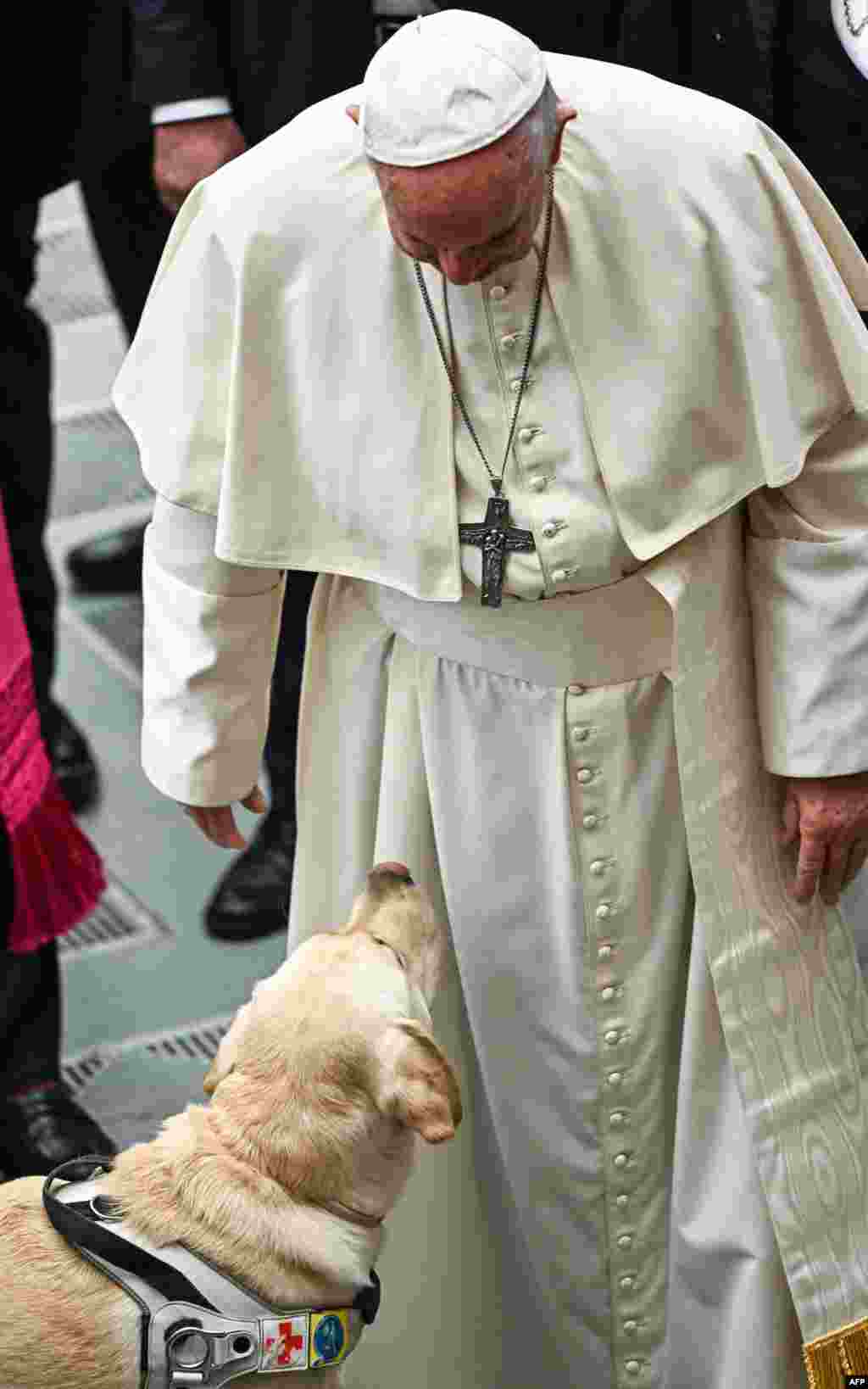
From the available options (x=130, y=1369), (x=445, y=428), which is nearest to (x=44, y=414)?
(x=445, y=428)

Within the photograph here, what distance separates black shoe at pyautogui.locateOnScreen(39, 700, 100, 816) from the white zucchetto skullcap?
2.90 m

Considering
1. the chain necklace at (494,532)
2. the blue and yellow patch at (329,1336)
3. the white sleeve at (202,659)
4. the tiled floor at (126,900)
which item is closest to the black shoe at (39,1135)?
the tiled floor at (126,900)

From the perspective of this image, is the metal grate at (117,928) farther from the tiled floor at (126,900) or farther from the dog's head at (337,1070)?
the dog's head at (337,1070)

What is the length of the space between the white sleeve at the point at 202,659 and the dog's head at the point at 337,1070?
12.2 inches

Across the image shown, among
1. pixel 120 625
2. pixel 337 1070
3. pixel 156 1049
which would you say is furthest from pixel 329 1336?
pixel 120 625

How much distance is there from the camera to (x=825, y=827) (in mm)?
2867

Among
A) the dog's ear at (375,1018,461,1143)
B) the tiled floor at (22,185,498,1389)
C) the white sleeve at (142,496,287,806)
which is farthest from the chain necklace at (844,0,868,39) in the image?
the dog's ear at (375,1018,461,1143)

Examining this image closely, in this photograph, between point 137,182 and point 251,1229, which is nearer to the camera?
point 251,1229

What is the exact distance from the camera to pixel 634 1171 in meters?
3.08

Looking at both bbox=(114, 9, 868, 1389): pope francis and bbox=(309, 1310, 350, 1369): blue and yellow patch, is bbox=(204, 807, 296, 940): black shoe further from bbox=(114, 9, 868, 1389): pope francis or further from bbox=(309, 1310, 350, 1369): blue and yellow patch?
bbox=(309, 1310, 350, 1369): blue and yellow patch

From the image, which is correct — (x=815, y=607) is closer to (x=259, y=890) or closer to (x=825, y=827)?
(x=825, y=827)

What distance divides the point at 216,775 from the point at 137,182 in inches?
94.6

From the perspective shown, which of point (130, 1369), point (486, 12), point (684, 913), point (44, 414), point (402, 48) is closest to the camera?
point (402, 48)

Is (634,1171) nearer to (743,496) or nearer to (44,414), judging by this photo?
(743,496)
